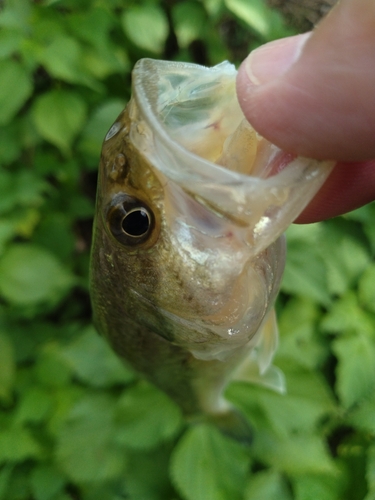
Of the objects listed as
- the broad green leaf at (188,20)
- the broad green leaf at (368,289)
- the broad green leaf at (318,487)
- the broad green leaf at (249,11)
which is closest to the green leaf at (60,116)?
the broad green leaf at (188,20)

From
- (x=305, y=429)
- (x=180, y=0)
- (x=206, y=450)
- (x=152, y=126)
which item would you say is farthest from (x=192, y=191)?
(x=180, y=0)

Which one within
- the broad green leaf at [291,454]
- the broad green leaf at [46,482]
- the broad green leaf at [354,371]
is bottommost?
the broad green leaf at [46,482]

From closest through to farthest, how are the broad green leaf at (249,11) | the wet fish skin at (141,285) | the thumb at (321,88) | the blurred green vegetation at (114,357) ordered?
the thumb at (321,88) → the wet fish skin at (141,285) → the blurred green vegetation at (114,357) → the broad green leaf at (249,11)

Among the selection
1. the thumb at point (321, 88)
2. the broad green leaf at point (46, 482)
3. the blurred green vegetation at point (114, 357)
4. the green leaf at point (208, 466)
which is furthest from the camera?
the broad green leaf at point (46, 482)

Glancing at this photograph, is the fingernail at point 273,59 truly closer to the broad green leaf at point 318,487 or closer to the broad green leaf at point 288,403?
the broad green leaf at point 288,403

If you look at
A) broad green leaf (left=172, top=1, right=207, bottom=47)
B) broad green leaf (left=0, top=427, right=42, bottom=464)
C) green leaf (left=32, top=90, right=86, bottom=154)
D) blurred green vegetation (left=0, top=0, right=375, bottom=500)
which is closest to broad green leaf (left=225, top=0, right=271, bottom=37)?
blurred green vegetation (left=0, top=0, right=375, bottom=500)

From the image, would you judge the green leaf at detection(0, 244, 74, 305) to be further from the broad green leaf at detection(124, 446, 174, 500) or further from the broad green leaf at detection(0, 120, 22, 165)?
the broad green leaf at detection(124, 446, 174, 500)
